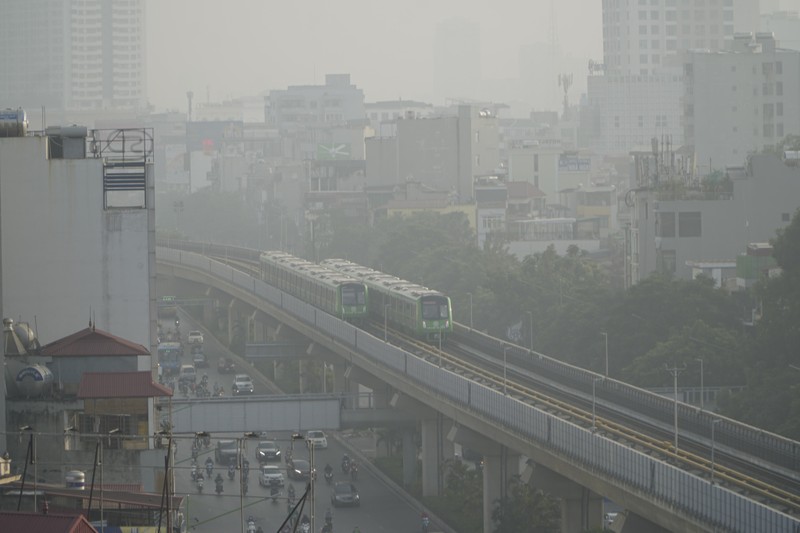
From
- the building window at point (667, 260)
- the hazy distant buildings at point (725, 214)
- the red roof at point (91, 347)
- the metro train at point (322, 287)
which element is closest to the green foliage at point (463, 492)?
A: the metro train at point (322, 287)

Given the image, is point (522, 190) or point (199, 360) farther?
point (522, 190)

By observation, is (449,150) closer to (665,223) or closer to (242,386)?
(665,223)

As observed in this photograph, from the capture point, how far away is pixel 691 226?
89.2m

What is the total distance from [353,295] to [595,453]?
36.1m

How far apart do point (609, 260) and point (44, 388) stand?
78.3 meters

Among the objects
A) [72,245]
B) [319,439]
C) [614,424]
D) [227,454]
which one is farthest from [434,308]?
[72,245]

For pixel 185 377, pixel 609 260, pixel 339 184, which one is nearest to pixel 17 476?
pixel 185 377

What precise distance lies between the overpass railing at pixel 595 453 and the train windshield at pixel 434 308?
3.20 meters

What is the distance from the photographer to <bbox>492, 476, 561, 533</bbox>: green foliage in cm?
5356

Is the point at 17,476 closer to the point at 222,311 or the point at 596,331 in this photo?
the point at 596,331

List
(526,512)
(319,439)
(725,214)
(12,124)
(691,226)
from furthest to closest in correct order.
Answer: (725,214) < (691,226) < (319,439) < (526,512) < (12,124)

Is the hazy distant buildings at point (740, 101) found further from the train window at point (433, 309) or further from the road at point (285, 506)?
the road at point (285, 506)

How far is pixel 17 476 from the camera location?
110 feet

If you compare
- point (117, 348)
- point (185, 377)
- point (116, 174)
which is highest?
point (116, 174)
